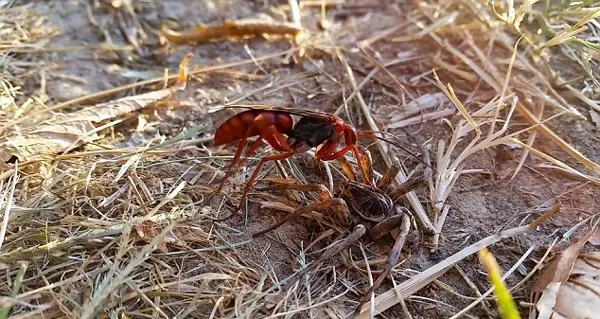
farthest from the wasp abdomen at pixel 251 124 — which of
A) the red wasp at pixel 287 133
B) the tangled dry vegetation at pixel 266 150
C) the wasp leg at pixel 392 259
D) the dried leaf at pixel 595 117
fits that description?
the dried leaf at pixel 595 117

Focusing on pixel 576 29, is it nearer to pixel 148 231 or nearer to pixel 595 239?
pixel 595 239

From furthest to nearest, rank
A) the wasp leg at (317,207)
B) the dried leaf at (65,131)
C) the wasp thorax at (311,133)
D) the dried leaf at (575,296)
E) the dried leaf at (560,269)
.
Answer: the dried leaf at (65,131) → the wasp thorax at (311,133) → the wasp leg at (317,207) → the dried leaf at (560,269) → the dried leaf at (575,296)

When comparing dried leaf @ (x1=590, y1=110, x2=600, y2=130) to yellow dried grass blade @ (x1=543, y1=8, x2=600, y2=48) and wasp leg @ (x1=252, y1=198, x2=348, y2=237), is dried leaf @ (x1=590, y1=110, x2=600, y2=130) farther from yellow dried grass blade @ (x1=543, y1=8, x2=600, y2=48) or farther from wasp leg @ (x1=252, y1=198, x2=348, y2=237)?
wasp leg @ (x1=252, y1=198, x2=348, y2=237)

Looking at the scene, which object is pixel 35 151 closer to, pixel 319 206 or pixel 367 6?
pixel 319 206

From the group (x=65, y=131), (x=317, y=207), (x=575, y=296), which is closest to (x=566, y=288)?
(x=575, y=296)

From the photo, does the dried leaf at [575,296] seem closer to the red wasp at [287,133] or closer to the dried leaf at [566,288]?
the dried leaf at [566,288]

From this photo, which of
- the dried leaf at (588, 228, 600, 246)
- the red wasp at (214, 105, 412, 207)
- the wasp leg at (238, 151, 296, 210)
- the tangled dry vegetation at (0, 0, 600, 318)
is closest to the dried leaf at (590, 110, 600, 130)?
the tangled dry vegetation at (0, 0, 600, 318)
